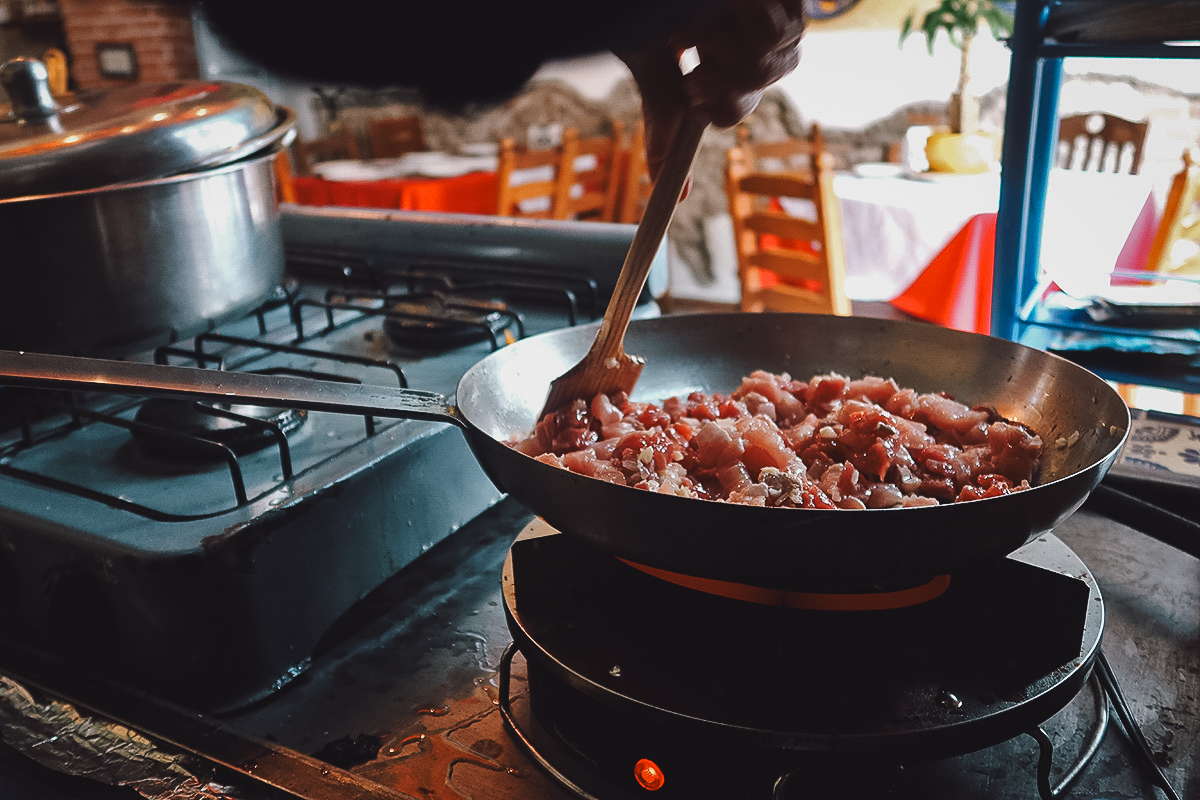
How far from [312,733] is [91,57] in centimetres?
646

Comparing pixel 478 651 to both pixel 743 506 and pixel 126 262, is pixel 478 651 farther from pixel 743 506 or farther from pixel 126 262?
pixel 126 262

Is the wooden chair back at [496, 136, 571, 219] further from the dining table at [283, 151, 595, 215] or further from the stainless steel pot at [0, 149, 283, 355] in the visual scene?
the stainless steel pot at [0, 149, 283, 355]

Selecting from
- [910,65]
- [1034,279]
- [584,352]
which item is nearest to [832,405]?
[584,352]

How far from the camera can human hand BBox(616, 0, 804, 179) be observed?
2.23 feet

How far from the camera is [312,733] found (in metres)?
0.77

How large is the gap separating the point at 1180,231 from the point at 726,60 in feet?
11.0

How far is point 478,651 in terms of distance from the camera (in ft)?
2.88

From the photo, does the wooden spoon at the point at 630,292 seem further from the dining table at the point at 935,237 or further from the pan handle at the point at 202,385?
the dining table at the point at 935,237

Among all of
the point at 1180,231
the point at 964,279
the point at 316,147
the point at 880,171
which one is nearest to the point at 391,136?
the point at 316,147

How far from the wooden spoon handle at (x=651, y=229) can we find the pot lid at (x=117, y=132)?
498mm

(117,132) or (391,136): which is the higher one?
(117,132)

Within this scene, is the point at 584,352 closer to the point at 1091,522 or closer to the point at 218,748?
the point at 218,748

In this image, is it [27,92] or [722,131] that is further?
[722,131]

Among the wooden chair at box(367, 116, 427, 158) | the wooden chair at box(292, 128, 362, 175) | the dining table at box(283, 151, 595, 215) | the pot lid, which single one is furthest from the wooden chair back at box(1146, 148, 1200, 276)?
the wooden chair at box(367, 116, 427, 158)
